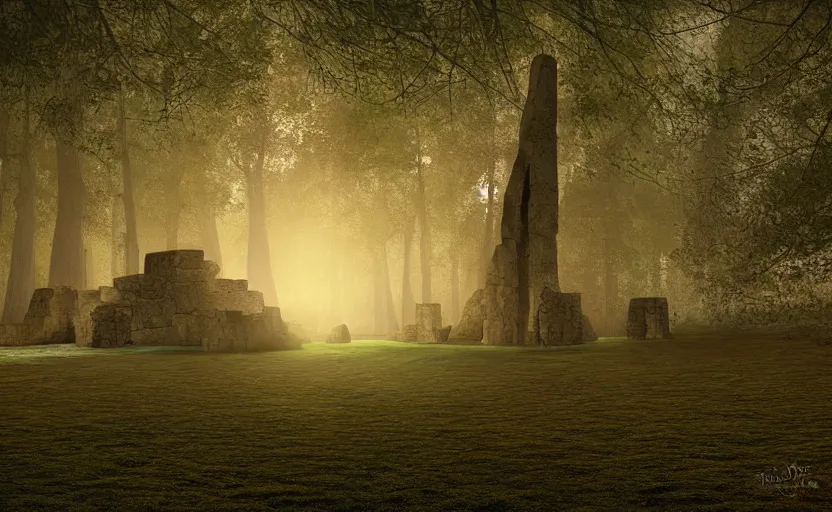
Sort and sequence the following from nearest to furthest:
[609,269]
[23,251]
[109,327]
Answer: [109,327], [23,251], [609,269]

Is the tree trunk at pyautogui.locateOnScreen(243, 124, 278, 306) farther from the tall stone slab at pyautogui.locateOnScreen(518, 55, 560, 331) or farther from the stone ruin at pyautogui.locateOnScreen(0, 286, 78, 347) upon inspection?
the tall stone slab at pyautogui.locateOnScreen(518, 55, 560, 331)

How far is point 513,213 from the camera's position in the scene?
72.0ft

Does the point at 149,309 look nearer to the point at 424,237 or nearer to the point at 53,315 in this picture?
the point at 53,315

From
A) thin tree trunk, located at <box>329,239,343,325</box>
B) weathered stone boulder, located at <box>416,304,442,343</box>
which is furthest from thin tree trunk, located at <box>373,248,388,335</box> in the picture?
weathered stone boulder, located at <box>416,304,442,343</box>

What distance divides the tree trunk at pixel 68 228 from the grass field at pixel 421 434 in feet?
54.7

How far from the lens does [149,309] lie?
2273 centimetres

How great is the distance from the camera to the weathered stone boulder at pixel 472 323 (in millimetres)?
24188

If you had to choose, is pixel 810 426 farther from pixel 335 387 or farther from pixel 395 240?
pixel 395 240

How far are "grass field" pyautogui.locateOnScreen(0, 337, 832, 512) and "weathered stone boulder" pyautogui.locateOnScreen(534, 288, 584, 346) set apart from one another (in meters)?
4.36

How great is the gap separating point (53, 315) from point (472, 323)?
1158 centimetres

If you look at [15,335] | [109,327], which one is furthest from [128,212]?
[109,327]

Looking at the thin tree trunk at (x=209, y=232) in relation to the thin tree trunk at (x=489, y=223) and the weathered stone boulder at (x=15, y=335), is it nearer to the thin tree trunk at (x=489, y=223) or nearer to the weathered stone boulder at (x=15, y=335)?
the thin tree trunk at (x=489, y=223)

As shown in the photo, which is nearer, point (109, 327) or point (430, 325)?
point (109, 327)

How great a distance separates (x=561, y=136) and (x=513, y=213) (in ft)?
51.5
